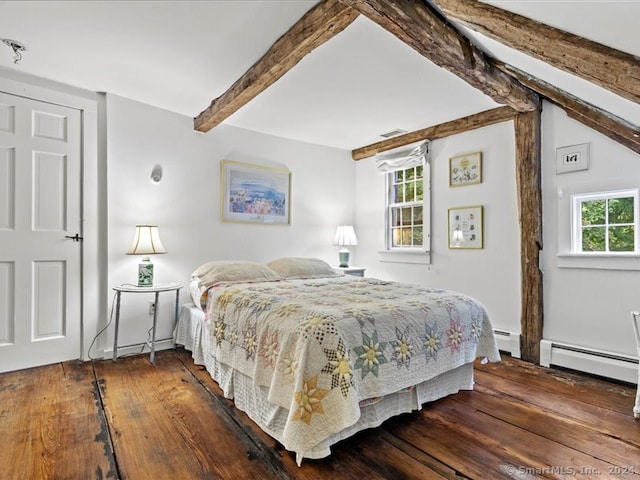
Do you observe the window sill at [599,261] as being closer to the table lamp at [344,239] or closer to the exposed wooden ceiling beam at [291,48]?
the table lamp at [344,239]

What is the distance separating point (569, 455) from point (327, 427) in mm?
1223

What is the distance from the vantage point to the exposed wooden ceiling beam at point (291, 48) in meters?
1.93

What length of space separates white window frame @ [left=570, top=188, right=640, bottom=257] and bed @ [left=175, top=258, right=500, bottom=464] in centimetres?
119

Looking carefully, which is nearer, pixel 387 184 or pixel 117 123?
pixel 117 123

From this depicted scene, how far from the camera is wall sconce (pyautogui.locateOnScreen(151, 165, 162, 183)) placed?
3384mm

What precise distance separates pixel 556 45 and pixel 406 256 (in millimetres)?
2796

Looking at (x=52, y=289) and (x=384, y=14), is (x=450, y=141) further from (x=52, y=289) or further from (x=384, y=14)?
(x=52, y=289)

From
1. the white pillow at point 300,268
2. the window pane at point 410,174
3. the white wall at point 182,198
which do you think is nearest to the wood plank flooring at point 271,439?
the white wall at point 182,198

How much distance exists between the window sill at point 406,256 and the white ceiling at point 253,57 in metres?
1.54

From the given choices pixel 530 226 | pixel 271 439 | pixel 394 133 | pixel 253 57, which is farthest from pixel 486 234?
pixel 271 439

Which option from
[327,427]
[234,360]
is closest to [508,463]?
[327,427]

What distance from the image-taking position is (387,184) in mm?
4641

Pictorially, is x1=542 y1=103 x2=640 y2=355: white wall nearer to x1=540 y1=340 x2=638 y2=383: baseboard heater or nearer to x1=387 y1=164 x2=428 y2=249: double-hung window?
x1=540 y1=340 x2=638 y2=383: baseboard heater

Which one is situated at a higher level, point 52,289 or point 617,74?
point 617,74
